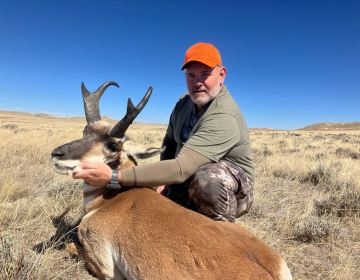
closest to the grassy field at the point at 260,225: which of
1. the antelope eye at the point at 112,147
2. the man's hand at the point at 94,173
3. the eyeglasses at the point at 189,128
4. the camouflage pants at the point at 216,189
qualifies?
the man's hand at the point at 94,173

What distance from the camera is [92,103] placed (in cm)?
408

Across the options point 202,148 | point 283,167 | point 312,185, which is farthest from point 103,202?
point 283,167

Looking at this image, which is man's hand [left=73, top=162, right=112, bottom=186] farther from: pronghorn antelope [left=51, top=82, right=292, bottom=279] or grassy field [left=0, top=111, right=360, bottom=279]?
grassy field [left=0, top=111, right=360, bottom=279]

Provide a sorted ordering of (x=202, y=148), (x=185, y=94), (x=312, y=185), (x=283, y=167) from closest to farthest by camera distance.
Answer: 1. (x=202, y=148)
2. (x=185, y=94)
3. (x=312, y=185)
4. (x=283, y=167)

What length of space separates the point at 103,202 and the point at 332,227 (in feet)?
11.6

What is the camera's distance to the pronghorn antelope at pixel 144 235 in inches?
93.7

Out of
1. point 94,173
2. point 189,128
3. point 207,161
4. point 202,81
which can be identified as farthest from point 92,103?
point 207,161

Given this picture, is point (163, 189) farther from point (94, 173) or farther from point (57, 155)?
point (57, 155)

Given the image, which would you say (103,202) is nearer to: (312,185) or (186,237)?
(186,237)

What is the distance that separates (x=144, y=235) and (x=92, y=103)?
2.15m

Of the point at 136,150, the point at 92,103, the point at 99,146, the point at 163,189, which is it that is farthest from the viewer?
the point at 163,189

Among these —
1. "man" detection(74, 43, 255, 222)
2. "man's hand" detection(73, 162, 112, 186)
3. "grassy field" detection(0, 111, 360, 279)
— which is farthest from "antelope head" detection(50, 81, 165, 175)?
"grassy field" detection(0, 111, 360, 279)

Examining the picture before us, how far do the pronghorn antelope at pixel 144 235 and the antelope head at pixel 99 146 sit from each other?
Answer: 11 millimetres

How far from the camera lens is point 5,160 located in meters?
8.48
